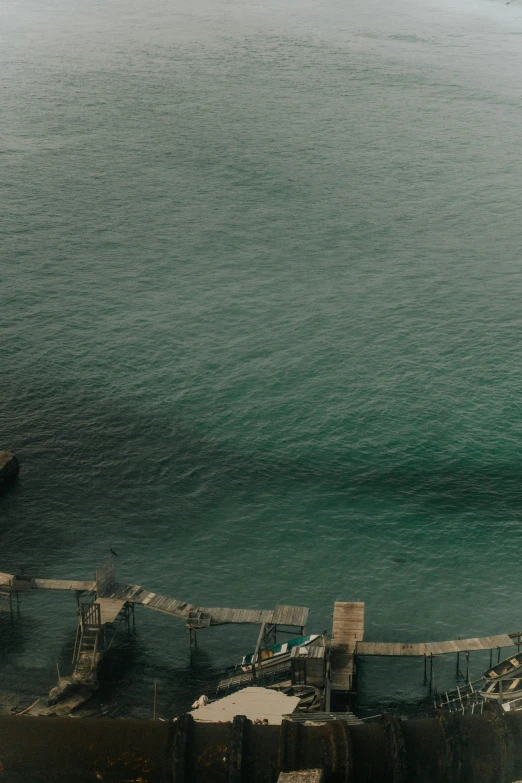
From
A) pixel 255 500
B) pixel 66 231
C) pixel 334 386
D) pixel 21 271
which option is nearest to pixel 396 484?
pixel 255 500

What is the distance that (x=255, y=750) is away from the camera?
47.4 meters

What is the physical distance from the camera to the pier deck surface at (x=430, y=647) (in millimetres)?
74938

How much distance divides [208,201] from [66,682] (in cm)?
12839

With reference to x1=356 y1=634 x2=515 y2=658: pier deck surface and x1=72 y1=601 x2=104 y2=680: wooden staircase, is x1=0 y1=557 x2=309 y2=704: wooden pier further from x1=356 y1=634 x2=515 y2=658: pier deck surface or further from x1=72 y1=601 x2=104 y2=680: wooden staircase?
x1=356 y1=634 x2=515 y2=658: pier deck surface

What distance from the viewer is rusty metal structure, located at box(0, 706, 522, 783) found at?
45406 mm

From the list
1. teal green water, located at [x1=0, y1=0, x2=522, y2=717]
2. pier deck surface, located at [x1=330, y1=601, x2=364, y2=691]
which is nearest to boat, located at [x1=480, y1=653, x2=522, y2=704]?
teal green water, located at [x1=0, y1=0, x2=522, y2=717]

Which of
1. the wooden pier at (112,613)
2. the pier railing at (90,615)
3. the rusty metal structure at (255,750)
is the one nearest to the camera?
the rusty metal structure at (255,750)

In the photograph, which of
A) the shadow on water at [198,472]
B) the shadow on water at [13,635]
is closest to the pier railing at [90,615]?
the shadow on water at [13,635]

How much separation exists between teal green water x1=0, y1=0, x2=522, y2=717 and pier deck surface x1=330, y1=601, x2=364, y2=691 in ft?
16.4

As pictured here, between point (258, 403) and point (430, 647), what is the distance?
2142 inches

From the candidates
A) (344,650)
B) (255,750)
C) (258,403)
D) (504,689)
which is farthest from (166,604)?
(258,403)

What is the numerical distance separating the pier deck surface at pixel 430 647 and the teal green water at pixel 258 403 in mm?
4501

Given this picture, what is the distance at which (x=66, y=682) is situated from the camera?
73.1 meters

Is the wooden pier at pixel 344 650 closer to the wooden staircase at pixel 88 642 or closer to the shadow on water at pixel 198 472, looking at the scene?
the wooden staircase at pixel 88 642
